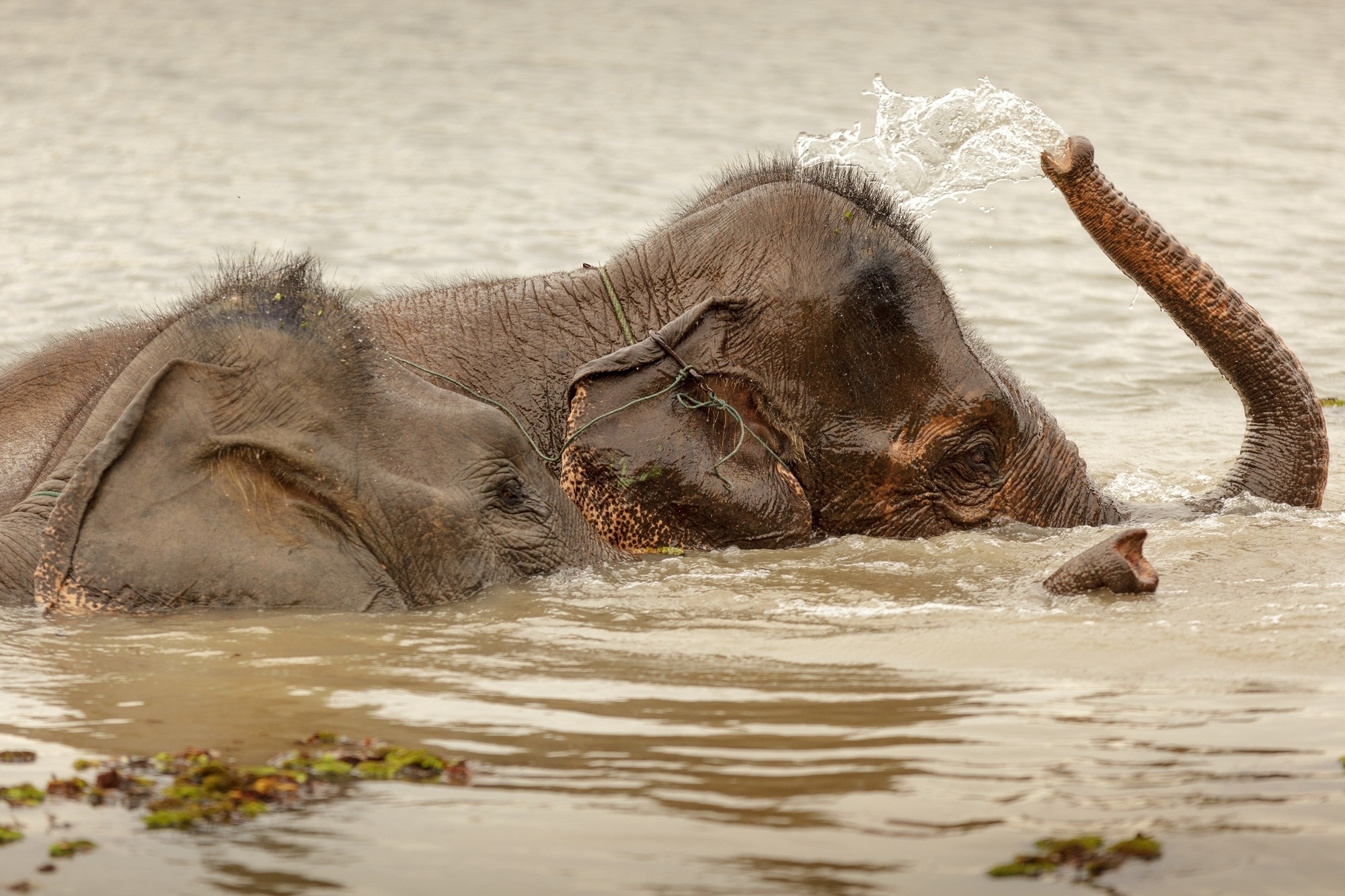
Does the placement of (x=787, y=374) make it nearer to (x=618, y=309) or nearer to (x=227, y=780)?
(x=618, y=309)

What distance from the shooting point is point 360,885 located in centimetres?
288

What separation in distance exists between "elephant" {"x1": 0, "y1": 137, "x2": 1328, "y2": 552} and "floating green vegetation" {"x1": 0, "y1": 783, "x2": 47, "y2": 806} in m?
2.26

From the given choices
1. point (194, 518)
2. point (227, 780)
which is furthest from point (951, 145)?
point (227, 780)

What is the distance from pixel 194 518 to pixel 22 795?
4.54ft

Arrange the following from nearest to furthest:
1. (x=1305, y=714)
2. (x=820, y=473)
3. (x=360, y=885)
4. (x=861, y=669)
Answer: (x=360, y=885) < (x=1305, y=714) < (x=861, y=669) < (x=820, y=473)

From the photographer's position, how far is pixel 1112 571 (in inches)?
189

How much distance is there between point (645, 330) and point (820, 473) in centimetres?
76

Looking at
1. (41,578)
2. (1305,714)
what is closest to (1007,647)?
(1305,714)

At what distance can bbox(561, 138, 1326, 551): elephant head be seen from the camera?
5.66 m

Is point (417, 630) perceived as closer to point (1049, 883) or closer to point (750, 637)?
point (750, 637)

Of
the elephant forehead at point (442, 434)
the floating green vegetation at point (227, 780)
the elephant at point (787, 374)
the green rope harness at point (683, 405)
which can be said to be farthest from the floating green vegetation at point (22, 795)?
the green rope harness at point (683, 405)

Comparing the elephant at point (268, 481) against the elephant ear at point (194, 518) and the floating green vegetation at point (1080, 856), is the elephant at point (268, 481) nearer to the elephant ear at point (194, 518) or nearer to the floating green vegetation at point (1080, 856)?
the elephant ear at point (194, 518)

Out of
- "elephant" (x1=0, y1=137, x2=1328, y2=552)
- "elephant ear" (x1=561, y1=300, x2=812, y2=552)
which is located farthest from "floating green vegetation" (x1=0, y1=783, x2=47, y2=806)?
"elephant ear" (x1=561, y1=300, x2=812, y2=552)

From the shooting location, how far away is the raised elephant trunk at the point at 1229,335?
5.97m
